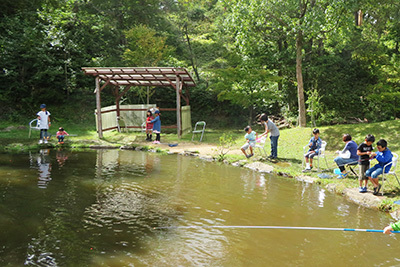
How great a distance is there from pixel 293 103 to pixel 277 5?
6561mm

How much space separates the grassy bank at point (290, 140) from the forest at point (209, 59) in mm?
2330

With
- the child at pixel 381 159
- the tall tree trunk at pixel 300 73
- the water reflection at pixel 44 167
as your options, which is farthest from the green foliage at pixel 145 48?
the child at pixel 381 159

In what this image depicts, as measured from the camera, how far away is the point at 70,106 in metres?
22.5

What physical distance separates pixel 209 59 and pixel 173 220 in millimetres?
17568

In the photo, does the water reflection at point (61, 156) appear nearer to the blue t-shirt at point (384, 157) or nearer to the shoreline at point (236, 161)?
the shoreline at point (236, 161)

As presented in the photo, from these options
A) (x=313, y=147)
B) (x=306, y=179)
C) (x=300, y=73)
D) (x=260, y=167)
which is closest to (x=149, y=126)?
(x=260, y=167)

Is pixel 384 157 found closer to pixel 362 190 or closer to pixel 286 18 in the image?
pixel 362 190

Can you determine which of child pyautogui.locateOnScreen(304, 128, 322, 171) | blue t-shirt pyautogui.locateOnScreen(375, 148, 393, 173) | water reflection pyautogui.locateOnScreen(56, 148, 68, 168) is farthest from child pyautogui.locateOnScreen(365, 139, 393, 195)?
water reflection pyautogui.locateOnScreen(56, 148, 68, 168)

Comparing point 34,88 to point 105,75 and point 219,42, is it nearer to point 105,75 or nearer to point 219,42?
point 105,75

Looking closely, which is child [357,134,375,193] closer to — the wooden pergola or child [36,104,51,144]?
the wooden pergola

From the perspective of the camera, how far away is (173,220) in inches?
235

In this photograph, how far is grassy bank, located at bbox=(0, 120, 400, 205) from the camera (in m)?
9.44

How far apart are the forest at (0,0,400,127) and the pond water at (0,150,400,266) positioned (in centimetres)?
855

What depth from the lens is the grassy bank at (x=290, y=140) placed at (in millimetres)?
9438
